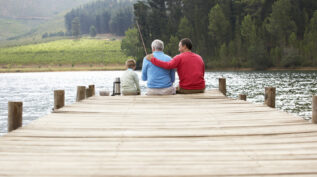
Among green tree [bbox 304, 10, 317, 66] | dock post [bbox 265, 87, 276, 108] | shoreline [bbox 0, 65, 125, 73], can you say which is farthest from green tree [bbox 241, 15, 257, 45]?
dock post [bbox 265, 87, 276, 108]

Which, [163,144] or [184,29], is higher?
[184,29]

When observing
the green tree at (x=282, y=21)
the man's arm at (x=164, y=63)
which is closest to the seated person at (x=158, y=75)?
the man's arm at (x=164, y=63)

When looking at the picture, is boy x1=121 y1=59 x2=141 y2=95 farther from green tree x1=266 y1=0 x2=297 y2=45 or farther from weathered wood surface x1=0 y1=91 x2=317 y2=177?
green tree x1=266 y1=0 x2=297 y2=45

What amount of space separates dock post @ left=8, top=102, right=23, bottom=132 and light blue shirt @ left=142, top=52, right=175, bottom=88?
10.7ft

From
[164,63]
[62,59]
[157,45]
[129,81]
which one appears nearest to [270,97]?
[164,63]

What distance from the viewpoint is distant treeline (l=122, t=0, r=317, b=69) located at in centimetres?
6297

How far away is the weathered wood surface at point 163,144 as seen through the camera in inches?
136

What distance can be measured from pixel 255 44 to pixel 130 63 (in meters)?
58.5

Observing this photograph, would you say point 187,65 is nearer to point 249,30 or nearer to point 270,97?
point 270,97

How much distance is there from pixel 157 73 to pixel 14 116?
3.54 metres

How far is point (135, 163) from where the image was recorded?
3.64 m

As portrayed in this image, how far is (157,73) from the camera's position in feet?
28.3

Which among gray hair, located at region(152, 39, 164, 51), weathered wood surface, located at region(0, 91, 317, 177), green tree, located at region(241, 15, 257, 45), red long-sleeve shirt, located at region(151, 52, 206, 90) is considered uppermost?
green tree, located at region(241, 15, 257, 45)

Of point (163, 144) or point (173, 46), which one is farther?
point (173, 46)
